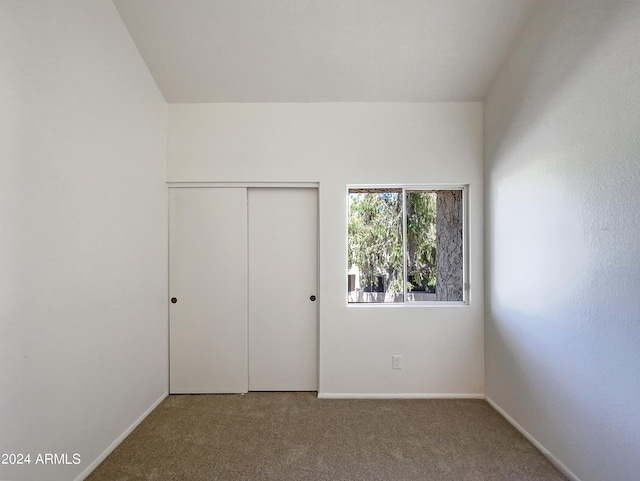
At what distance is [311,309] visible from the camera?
3.12 m

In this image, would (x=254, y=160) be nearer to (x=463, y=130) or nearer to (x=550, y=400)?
(x=463, y=130)

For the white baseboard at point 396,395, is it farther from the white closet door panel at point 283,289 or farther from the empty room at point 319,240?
the white closet door panel at point 283,289

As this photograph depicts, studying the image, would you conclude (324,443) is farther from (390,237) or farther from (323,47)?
(323,47)

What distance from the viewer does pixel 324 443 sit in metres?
2.27

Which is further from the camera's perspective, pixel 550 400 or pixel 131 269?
pixel 131 269

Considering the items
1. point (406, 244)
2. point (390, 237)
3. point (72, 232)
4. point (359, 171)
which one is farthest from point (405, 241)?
point (72, 232)

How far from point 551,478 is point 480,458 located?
1.27 feet

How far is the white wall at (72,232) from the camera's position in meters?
1.54

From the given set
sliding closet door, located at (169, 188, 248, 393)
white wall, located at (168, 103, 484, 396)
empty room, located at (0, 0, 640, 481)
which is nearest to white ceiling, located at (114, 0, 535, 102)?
empty room, located at (0, 0, 640, 481)

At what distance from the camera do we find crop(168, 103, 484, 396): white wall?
2.96m

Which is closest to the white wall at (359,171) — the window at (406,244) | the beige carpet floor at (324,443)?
the window at (406,244)

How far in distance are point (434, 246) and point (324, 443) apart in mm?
1938

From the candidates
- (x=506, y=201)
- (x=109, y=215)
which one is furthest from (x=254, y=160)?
(x=506, y=201)

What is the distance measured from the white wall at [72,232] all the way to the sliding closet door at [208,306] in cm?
31
